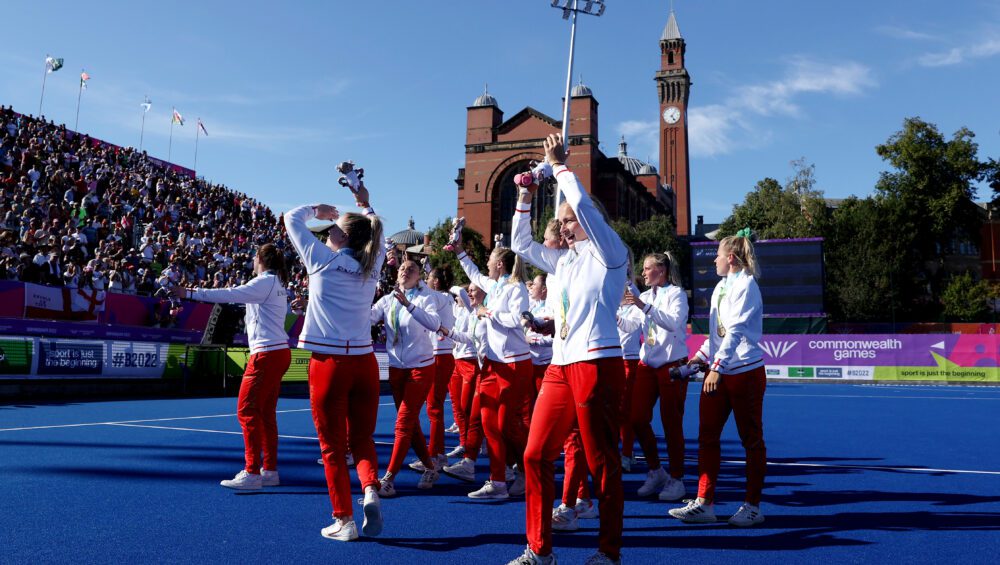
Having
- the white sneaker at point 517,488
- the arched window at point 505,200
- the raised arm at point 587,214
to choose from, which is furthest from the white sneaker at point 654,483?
the arched window at point 505,200

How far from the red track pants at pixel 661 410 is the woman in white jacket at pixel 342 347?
2806 millimetres

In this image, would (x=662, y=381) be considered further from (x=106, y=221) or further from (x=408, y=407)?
(x=106, y=221)

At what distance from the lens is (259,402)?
21.5ft

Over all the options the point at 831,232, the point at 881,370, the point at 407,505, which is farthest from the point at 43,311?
the point at 831,232

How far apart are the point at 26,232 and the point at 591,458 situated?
2044 cm

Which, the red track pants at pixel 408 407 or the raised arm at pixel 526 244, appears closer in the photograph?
the raised arm at pixel 526 244

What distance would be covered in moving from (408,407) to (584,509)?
1.74 m

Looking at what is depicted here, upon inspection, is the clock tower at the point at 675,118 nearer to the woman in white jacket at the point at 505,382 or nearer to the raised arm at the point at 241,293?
the woman in white jacket at the point at 505,382

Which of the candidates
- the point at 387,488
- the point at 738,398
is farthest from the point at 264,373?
the point at 738,398

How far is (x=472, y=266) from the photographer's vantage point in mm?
7691

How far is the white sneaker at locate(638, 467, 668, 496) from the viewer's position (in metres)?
6.58

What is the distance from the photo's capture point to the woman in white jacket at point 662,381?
6.55 metres

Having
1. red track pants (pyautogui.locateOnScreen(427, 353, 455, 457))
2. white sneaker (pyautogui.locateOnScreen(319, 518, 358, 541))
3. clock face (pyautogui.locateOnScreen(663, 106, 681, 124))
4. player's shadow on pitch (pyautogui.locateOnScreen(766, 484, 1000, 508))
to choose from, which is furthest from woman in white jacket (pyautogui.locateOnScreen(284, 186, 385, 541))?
clock face (pyautogui.locateOnScreen(663, 106, 681, 124))

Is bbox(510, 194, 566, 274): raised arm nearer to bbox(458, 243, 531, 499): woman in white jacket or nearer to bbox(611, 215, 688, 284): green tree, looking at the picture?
bbox(458, 243, 531, 499): woman in white jacket
